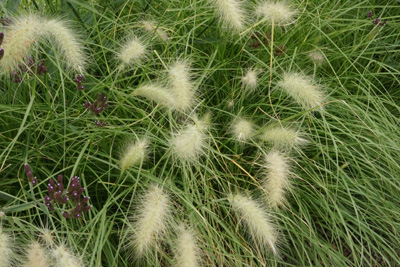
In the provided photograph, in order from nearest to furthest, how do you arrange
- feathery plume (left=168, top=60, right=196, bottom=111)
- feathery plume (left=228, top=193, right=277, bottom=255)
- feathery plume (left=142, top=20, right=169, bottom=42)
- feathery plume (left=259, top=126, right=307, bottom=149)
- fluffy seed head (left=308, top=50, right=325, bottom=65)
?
feathery plume (left=228, top=193, right=277, bottom=255) → feathery plume (left=168, top=60, right=196, bottom=111) → feathery plume (left=259, top=126, right=307, bottom=149) → feathery plume (left=142, top=20, right=169, bottom=42) → fluffy seed head (left=308, top=50, right=325, bottom=65)

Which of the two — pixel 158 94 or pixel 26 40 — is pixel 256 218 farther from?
pixel 26 40

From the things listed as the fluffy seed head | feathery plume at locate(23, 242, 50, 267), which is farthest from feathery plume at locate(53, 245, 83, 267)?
the fluffy seed head

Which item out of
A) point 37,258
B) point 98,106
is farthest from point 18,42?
point 37,258

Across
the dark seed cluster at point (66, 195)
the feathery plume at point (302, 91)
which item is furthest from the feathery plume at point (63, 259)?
the feathery plume at point (302, 91)

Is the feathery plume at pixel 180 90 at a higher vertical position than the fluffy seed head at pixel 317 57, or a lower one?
lower

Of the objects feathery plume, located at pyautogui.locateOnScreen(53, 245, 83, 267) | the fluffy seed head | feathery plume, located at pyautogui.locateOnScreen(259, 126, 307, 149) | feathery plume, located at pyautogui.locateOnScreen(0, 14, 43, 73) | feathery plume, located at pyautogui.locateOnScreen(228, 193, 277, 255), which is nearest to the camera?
feathery plume, located at pyautogui.locateOnScreen(53, 245, 83, 267)

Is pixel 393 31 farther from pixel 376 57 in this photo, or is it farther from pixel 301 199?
pixel 301 199

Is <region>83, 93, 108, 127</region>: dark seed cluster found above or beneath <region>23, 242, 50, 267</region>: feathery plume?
above

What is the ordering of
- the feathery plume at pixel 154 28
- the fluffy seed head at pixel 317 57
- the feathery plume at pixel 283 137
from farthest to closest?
the fluffy seed head at pixel 317 57
the feathery plume at pixel 154 28
the feathery plume at pixel 283 137

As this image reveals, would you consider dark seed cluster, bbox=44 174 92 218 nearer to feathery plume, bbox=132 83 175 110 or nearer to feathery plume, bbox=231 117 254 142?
feathery plume, bbox=132 83 175 110

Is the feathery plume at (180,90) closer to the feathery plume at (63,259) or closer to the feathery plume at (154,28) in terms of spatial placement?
the feathery plume at (154,28)
